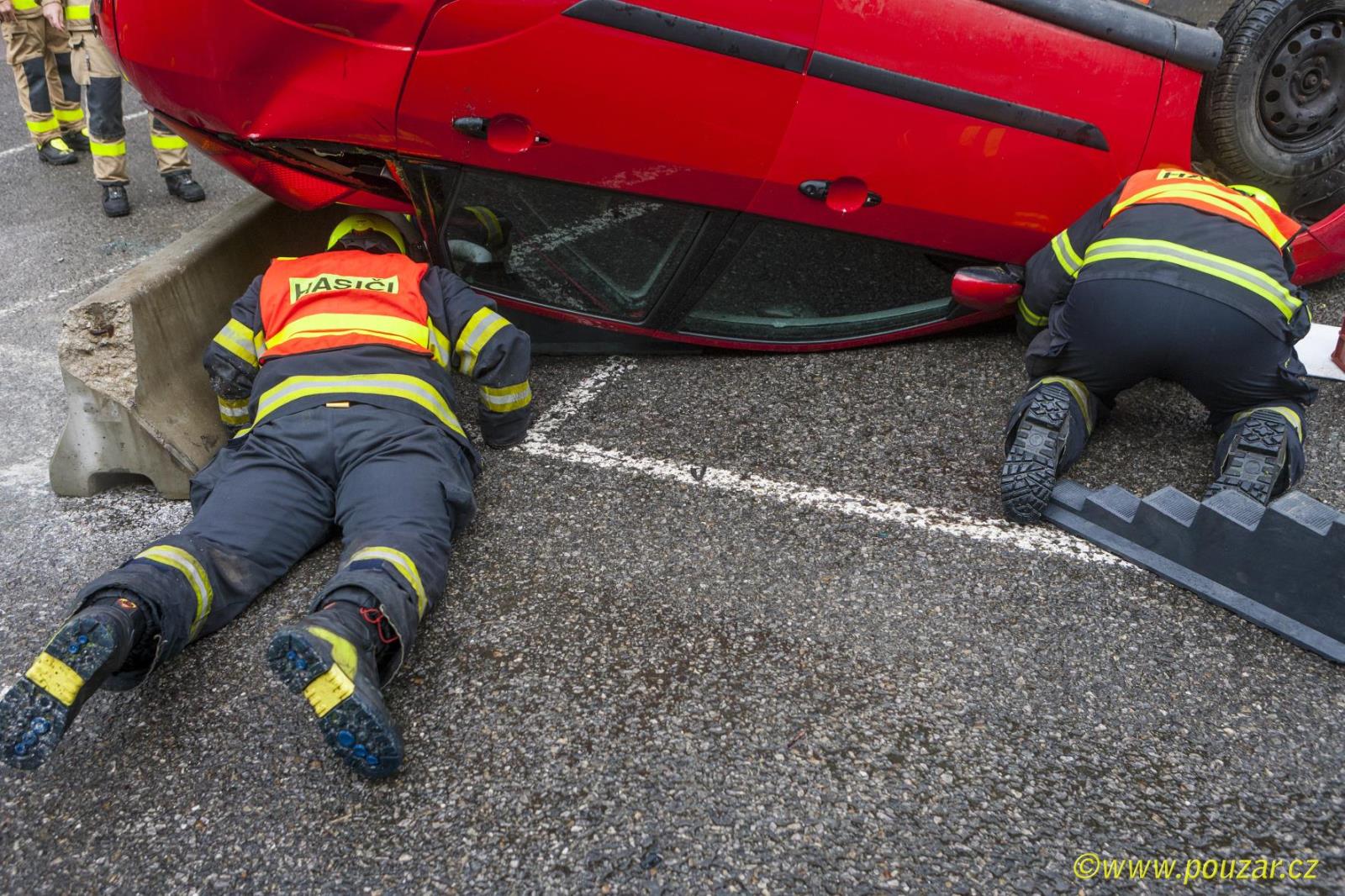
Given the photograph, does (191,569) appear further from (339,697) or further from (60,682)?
(339,697)

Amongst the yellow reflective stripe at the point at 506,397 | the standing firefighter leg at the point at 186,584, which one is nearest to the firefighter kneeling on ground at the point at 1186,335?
the yellow reflective stripe at the point at 506,397

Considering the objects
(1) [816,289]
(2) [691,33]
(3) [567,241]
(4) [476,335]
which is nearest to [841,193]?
(1) [816,289]

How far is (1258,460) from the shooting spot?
2.53 metres

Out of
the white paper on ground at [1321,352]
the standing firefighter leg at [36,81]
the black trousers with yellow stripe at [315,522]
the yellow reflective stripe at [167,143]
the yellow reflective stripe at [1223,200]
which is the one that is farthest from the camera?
the standing firefighter leg at [36,81]

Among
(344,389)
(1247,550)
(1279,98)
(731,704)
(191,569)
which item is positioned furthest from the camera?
(1279,98)

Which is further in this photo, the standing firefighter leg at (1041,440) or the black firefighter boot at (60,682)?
the standing firefighter leg at (1041,440)

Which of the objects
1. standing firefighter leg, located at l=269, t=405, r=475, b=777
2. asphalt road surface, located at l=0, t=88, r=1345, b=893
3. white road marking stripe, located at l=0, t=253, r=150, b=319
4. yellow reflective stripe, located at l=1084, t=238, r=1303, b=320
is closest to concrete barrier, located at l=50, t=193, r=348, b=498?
asphalt road surface, located at l=0, t=88, r=1345, b=893

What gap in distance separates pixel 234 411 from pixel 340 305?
17.0 inches

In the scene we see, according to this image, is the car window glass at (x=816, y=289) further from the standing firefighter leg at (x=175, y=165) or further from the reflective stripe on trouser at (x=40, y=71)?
the reflective stripe on trouser at (x=40, y=71)

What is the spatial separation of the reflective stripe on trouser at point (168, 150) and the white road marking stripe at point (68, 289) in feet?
2.84

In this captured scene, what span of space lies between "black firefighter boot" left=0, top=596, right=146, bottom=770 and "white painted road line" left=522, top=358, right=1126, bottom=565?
126 cm

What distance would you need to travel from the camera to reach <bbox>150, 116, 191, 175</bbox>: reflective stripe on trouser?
5027mm

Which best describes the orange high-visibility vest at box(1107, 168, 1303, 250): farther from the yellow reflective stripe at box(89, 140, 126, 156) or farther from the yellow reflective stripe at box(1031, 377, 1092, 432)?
the yellow reflective stripe at box(89, 140, 126, 156)

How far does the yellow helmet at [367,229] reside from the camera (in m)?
2.88
